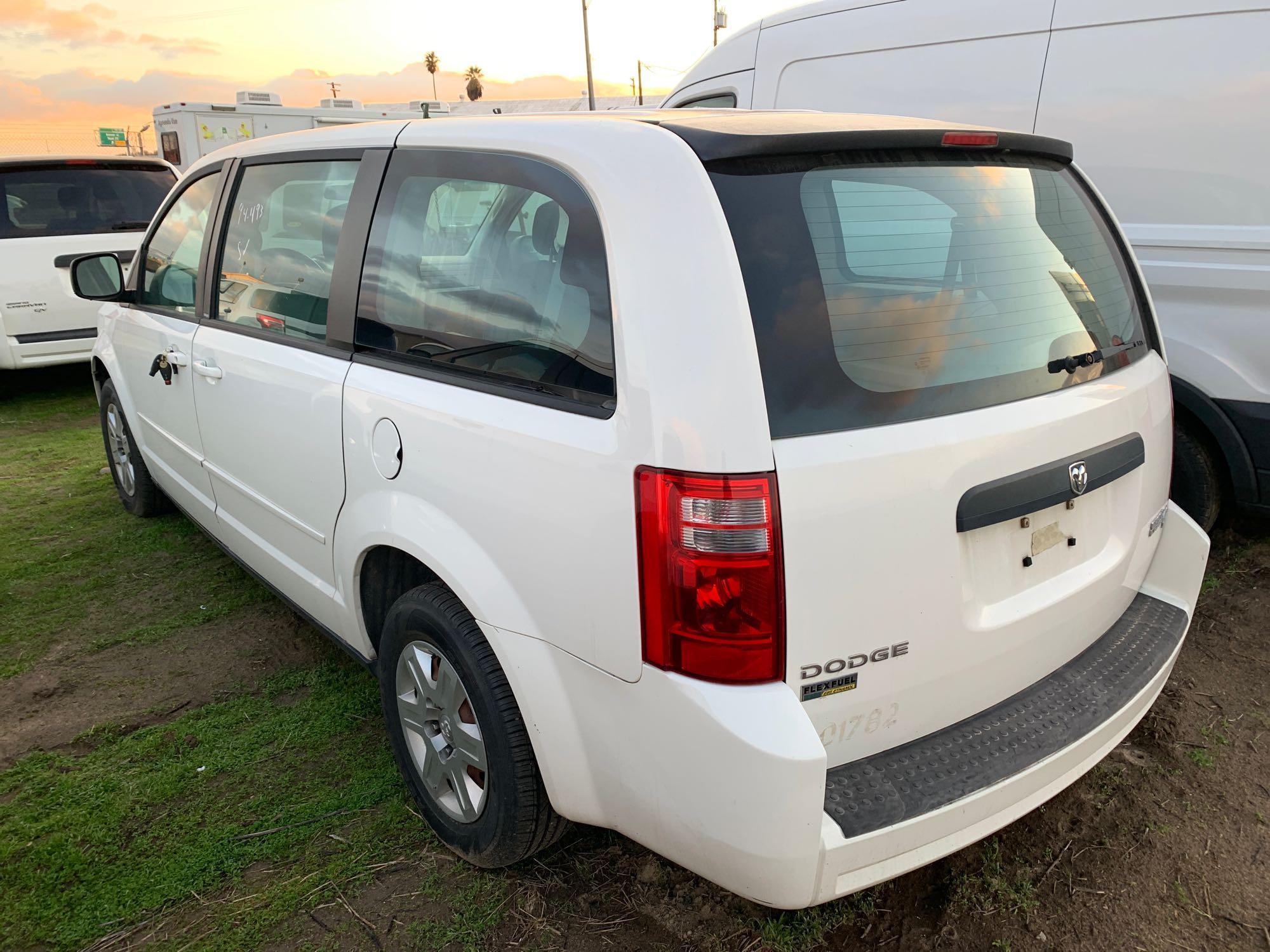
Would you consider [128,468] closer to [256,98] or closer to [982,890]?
[982,890]

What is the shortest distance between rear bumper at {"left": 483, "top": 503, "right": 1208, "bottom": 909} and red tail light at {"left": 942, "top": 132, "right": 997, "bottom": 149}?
1.25m

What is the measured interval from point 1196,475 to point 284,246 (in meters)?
3.63

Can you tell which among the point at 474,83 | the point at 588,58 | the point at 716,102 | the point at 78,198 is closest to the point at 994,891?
the point at 716,102

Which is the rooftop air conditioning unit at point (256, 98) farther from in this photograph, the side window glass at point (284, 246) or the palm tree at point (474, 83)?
A: the palm tree at point (474, 83)

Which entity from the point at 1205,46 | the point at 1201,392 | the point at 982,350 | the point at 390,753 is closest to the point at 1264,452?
the point at 1201,392

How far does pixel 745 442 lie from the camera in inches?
62.6

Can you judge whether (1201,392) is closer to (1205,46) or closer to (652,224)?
(1205,46)

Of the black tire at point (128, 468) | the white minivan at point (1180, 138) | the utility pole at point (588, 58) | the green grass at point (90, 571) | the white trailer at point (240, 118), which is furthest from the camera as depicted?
the utility pole at point (588, 58)

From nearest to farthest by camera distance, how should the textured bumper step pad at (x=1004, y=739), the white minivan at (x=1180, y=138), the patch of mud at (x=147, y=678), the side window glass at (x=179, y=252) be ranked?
the textured bumper step pad at (x=1004, y=739), the patch of mud at (x=147, y=678), the white minivan at (x=1180, y=138), the side window glass at (x=179, y=252)

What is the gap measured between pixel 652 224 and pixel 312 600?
5.99ft

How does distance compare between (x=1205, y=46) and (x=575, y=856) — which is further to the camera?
(x=1205, y=46)

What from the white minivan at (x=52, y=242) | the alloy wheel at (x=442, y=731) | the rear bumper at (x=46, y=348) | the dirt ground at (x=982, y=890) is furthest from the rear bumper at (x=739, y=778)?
the rear bumper at (x=46, y=348)

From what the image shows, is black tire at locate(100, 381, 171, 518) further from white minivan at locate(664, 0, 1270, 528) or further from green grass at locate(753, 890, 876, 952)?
white minivan at locate(664, 0, 1270, 528)

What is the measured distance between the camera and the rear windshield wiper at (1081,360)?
206 cm
